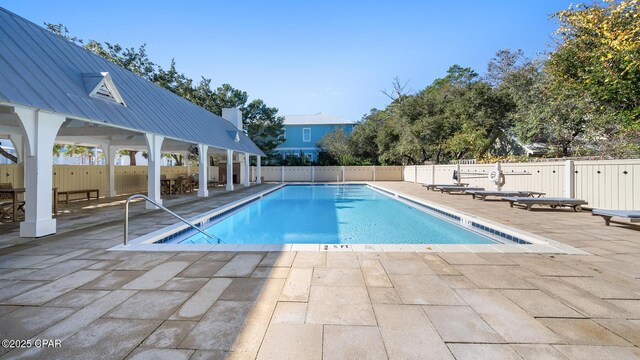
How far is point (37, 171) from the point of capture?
482 cm

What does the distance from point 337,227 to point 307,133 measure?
23.0 m

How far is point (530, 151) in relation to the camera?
17609mm

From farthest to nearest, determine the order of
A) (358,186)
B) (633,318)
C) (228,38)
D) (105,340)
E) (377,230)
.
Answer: (358,186) → (228,38) → (377,230) → (633,318) → (105,340)

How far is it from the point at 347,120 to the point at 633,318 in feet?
94.4

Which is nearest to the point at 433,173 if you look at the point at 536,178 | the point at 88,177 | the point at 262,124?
the point at 536,178

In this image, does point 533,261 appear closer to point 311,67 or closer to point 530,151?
point 311,67

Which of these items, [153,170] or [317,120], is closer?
[153,170]

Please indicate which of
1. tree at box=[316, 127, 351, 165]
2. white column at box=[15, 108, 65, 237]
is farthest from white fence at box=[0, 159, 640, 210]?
tree at box=[316, 127, 351, 165]

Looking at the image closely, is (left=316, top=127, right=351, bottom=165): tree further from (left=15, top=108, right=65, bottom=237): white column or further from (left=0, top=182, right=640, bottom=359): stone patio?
(left=0, top=182, right=640, bottom=359): stone patio

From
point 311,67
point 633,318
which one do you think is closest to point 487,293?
point 633,318

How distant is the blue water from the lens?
6297 mm

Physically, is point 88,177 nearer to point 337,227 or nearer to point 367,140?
point 337,227

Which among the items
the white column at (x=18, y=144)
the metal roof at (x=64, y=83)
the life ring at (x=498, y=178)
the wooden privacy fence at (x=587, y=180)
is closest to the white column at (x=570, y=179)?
the wooden privacy fence at (x=587, y=180)

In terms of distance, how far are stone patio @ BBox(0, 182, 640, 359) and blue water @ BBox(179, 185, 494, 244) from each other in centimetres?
217
